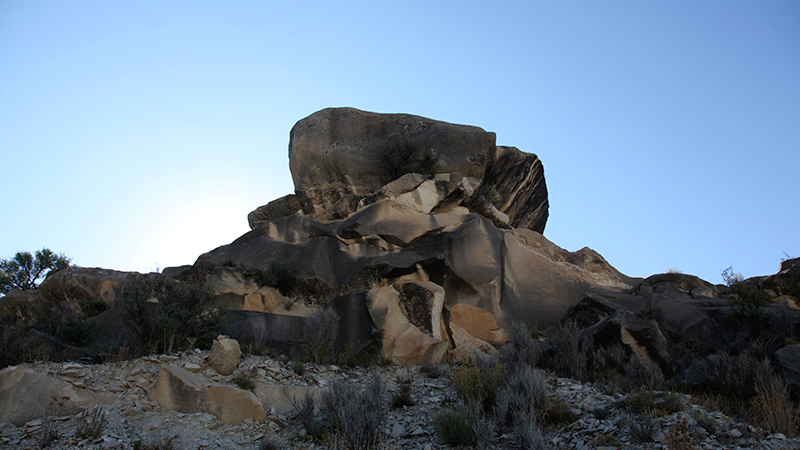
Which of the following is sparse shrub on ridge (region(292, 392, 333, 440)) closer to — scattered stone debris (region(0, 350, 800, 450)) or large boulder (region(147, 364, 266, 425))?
scattered stone debris (region(0, 350, 800, 450))

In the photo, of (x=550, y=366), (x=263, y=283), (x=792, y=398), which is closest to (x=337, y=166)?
(x=263, y=283)

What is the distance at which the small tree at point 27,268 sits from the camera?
19.4 m

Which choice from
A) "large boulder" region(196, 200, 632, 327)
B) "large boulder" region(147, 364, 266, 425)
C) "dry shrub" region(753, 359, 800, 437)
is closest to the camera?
"dry shrub" region(753, 359, 800, 437)

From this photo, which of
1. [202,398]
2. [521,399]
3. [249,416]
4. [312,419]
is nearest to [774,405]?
[521,399]

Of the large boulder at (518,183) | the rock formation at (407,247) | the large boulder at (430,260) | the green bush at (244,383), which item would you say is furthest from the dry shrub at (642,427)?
the large boulder at (518,183)

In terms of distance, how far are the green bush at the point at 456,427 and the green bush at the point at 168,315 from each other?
5053mm

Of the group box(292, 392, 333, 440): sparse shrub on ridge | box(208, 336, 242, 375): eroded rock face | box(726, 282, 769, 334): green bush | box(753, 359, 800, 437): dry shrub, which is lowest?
box(292, 392, 333, 440): sparse shrub on ridge

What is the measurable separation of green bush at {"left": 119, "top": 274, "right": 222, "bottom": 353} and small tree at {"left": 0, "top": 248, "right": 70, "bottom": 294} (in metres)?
14.5

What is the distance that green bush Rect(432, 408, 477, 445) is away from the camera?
5.65 meters

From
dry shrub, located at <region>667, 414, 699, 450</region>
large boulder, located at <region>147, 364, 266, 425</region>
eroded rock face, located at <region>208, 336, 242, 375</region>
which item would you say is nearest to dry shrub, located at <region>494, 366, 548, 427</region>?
dry shrub, located at <region>667, 414, 699, 450</region>

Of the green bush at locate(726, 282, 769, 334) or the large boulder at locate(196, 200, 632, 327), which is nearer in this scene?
the green bush at locate(726, 282, 769, 334)

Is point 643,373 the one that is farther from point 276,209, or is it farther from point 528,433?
point 276,209

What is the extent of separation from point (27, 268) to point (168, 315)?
16338 millimetres

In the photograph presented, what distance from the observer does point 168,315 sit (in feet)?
29.1
